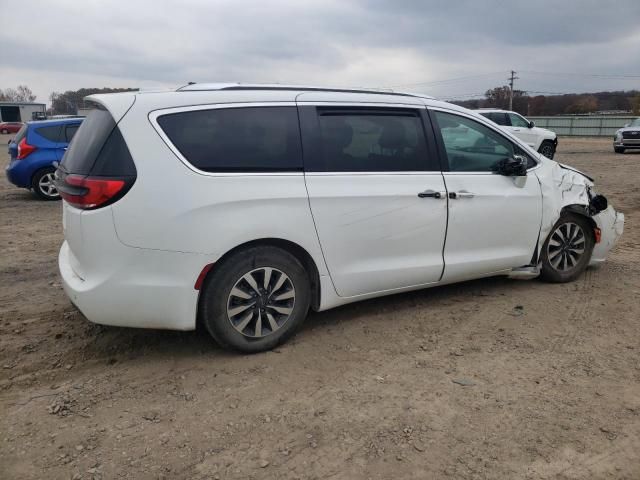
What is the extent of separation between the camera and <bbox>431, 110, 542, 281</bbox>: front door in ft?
14.2

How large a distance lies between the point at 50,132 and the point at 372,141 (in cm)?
901

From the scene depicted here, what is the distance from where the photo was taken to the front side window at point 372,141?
386cm

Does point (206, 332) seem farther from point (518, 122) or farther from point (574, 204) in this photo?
point (518, 122)

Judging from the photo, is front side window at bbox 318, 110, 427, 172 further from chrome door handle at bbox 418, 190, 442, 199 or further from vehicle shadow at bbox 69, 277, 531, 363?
vehicle shadow at bbox 69, 277, 531, 363

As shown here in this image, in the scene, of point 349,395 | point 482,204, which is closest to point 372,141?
point 482,204

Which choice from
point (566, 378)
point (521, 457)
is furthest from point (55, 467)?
point (566, 378)

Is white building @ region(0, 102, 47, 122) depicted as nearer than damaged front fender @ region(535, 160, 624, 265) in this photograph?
No

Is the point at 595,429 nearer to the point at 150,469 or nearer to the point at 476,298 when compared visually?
the point at 476,298

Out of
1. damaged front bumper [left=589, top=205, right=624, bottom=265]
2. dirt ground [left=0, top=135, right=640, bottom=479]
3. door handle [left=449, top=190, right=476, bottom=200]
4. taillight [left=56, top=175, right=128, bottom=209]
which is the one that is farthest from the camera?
damaged front bumper [left=589, top=205, right=624, bottom=265]

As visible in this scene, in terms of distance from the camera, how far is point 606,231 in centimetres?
531

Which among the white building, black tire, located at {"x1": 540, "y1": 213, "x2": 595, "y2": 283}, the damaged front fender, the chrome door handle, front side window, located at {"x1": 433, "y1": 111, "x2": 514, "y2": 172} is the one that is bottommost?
black tire, located at {"x1": 540, "y1": 213, "x2": 595, "y2": 283}

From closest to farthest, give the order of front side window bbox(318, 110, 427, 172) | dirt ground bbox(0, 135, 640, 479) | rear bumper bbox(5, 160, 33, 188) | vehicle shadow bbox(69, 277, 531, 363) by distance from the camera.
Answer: dirt ground bbox(0, 135, 640, 479)
vehicle shadow bbox(69, 277, 531, 363)
front side window bbox(318, 110, 427, 172)
rear bumper bbox(5, 160, 33, 188)

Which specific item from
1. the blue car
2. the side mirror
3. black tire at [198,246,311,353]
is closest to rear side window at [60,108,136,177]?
black tire at [198,246,311,353]

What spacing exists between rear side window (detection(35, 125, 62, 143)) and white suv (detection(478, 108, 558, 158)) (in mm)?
13425
